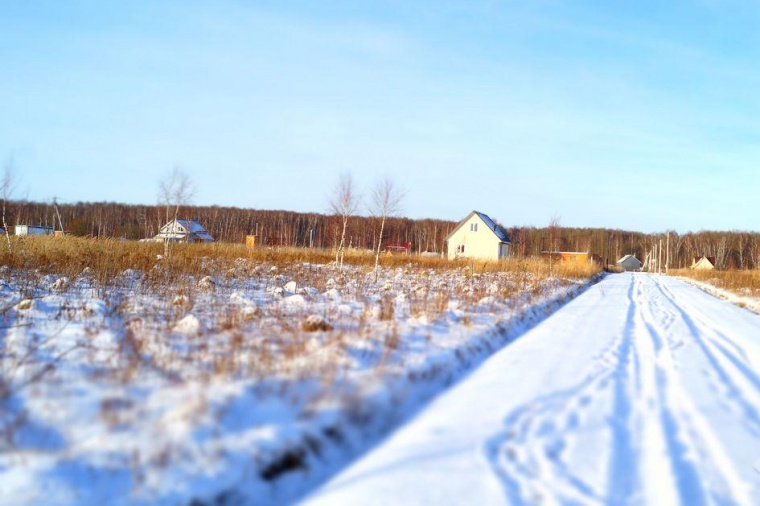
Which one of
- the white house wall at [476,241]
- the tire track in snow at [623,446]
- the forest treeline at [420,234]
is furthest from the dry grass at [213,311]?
the forest treeline at [420,234]

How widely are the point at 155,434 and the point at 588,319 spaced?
940 cm

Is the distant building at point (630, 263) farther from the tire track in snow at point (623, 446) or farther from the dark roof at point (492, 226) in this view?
the tire track in snow at point (623, 446)

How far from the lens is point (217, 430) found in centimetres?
338

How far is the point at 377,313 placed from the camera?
804 cm

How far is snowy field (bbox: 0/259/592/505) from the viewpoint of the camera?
294 cm

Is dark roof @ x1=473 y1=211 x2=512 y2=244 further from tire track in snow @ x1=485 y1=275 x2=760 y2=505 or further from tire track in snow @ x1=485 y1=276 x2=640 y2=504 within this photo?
tire track in snow @ x1=485 y1=276 x2=640 y2=504

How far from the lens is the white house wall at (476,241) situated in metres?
45.2

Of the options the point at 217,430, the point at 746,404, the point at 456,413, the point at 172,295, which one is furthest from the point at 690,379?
the point at 172,295

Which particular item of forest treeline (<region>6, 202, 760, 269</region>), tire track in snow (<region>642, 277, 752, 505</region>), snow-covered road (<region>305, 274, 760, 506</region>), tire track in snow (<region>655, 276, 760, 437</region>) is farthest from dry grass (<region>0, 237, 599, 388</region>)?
forest treeline (<region>6, 202, 760, 269</region>)

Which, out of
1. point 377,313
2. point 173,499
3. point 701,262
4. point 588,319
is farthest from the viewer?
point 701,262

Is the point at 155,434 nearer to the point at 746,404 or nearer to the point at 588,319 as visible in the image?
the point at 746,404

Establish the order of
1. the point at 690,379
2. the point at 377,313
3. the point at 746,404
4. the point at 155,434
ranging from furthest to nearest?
A: 1. the point at 377,313
2. the point at 690,379
3. the point at 746,404
4. the point at 155,434

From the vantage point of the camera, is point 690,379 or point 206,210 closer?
point 690,379

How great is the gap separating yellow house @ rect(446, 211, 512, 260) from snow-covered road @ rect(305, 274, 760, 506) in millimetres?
38348
